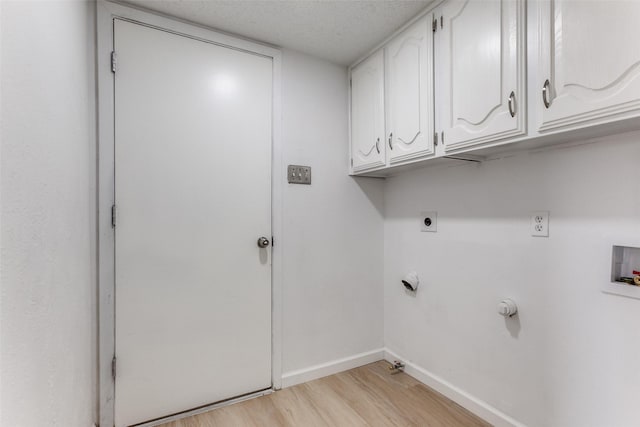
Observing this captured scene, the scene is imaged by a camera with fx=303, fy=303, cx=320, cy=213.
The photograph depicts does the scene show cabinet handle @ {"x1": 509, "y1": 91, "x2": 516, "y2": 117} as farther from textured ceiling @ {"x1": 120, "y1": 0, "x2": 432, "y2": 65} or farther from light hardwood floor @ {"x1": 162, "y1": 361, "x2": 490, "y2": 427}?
light hardwood floor @ {"x1": 162, "y1": 361, "x2": 490, "y2": 427}

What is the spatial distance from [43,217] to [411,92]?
1.67 meters

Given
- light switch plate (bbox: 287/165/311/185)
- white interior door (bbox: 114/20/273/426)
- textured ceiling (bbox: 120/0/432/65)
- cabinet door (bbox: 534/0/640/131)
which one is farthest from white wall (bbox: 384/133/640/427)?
white interior door (bbox: 114/20/273/426)

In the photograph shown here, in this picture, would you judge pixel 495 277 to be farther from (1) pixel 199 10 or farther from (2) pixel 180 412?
(1) pixel 199 10

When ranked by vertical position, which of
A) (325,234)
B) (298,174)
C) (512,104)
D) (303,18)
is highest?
(303,18)

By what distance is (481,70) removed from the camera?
52.1 inches

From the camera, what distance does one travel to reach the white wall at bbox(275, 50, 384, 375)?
6.59 ft

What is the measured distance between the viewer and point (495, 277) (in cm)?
159

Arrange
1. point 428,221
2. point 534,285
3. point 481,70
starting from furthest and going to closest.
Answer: point 428,221
point 534,285
point 481,70

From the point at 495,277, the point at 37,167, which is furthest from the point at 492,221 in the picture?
the point at 37,167

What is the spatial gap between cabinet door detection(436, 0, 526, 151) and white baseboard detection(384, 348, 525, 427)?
1370mm

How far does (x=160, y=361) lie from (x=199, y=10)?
1.89 meters

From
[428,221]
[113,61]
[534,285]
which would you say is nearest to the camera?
[534,285]

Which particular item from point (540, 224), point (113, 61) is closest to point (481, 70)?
point (540, 224)

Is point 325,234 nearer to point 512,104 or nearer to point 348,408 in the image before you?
point 348,408
